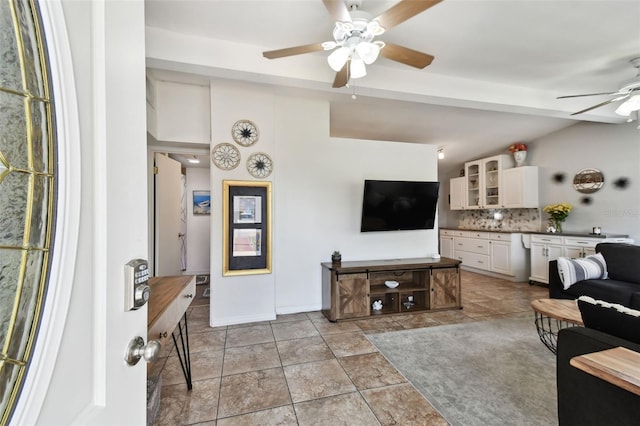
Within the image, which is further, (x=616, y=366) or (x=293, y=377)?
(x=293, y=377)

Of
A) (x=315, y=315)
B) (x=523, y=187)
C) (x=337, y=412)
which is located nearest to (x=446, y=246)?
(x=523, y=187)

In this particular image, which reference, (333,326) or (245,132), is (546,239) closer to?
(333,326)

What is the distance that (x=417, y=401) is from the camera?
1.89 metres

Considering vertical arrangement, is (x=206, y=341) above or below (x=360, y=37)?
below

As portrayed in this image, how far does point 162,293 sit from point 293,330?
1.75 metres

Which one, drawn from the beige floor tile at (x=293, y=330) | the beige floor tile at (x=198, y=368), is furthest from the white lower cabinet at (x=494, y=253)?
the beige floor tile at (x=198, y=368)

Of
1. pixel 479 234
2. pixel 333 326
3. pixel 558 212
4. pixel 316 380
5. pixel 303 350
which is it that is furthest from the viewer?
pixel 479 234

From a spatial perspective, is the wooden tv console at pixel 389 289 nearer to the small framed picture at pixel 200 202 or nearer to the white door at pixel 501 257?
the white door at pixel 501 257

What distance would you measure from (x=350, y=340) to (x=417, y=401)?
979mm

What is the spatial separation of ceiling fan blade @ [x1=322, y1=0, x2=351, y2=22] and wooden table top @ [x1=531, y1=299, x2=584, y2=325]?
2.60 m

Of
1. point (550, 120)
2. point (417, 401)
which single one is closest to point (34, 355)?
point (417, 401)

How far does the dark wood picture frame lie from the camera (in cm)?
324

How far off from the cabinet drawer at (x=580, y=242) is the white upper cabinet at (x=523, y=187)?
3.14 ft

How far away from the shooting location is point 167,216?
3.86 metres
